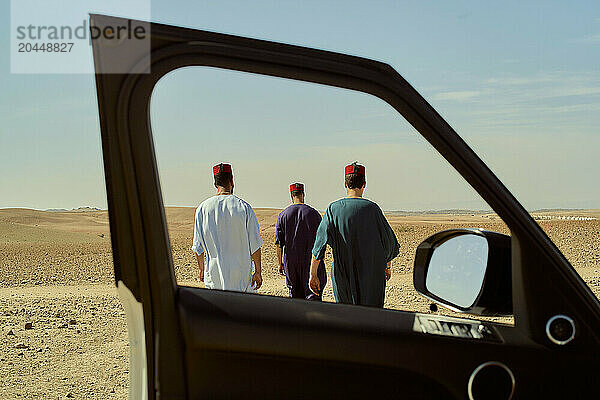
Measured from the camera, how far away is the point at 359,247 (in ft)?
17.5

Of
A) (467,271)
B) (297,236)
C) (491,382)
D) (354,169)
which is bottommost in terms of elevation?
(491,382)

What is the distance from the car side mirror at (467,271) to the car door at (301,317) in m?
0.07

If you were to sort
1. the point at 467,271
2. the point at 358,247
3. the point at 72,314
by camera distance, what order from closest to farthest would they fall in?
A: the point at 467,271, the point at 358,247, the point at 72,314

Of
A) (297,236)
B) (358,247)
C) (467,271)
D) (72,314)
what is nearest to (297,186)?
(297,236)

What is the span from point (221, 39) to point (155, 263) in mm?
598

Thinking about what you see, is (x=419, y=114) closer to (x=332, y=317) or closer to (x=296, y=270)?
(x=332, y=317)

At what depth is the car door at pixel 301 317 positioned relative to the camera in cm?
167

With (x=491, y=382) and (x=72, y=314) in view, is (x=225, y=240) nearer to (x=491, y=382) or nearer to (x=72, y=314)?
(x=491, y=382)

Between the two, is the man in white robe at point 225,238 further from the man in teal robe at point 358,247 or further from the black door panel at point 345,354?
the black door panel at point 345,354

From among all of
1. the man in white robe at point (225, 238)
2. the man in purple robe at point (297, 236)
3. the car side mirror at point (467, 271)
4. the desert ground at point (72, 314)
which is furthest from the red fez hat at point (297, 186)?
the car side mirror at point (467, 271)

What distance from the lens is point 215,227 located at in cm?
586

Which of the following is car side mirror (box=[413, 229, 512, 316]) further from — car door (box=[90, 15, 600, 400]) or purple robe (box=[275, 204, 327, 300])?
purple robe (box=[275, 204, 327, 300])

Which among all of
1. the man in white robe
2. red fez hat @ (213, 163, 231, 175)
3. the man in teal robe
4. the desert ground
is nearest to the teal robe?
the man in teal robe

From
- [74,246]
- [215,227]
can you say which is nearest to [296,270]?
[215,227]
